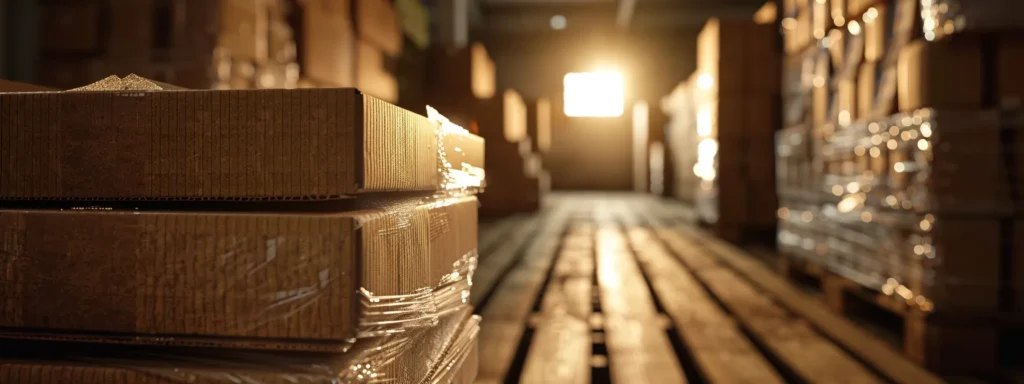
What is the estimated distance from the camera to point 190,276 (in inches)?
31.1

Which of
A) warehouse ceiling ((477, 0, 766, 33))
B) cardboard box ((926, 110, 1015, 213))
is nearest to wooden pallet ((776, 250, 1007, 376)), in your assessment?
cardboard box ((926, 110, 1015, 213))

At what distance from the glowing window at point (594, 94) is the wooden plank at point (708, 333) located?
11.0 metres

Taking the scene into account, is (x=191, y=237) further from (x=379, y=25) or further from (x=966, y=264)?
(x=379, y=25)

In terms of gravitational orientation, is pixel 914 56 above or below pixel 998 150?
above

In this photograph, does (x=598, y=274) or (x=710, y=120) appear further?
(x=710, y=120)

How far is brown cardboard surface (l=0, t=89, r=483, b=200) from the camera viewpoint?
0.79m

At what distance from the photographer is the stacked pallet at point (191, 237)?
0.78 metres

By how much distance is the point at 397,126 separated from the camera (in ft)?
3.12

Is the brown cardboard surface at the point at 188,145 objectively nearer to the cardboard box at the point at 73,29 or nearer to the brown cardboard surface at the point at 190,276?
the brown cardboard surface at the point at 190,276

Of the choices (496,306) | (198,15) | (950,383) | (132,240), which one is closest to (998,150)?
(950,383)

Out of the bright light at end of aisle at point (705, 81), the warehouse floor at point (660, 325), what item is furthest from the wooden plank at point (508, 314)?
the bright light at end of aisle at point (705, 81)

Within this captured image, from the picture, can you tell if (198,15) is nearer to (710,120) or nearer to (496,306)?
(496,306)

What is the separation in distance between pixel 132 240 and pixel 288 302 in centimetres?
22

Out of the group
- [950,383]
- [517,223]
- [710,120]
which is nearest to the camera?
[950,383]
